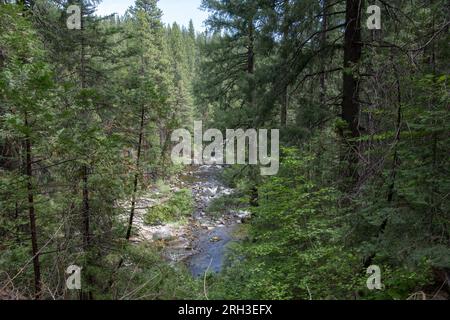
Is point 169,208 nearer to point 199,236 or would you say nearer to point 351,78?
point 351,78

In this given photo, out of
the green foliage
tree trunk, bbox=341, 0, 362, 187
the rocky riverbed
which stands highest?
tree trunk, bbox=341, 0, 362, 187

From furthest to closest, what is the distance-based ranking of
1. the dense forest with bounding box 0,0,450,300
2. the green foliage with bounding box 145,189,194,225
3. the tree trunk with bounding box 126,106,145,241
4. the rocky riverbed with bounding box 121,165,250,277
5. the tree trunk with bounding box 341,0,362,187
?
1. the rocky riverbed with bounding box 121,165,250,277
2. the tree trunk with bounding box 341,0,362,187
3. the green foliage with bounding box 145,189,194,225
4. the tree trunk with bounding box 126,106,145,241
5. the dense forest with bounding box 0,0,450,300

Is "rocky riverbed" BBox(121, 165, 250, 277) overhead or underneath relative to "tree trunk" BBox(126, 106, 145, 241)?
underneath

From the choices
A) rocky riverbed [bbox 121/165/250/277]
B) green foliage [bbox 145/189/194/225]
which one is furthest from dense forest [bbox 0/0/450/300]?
rocky riverbed [bbox 121/165/250/277]

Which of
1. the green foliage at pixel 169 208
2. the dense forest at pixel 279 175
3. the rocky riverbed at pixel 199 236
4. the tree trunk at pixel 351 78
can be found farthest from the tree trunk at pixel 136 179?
the rocky riverbed at pixel 199 236

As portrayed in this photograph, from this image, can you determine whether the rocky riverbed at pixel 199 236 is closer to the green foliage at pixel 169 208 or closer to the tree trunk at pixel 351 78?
the green foliage at pixel 169 208

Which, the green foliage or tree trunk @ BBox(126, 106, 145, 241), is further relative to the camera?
the green foliage

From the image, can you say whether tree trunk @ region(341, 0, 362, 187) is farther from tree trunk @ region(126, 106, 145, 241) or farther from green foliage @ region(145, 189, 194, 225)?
tree trunk @ region(126, 106, 145, 241)

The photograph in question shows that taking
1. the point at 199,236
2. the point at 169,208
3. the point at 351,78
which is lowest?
the point at 199,236

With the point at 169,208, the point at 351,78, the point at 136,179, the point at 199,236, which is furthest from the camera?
the point at 199,236

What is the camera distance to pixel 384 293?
3.75 m

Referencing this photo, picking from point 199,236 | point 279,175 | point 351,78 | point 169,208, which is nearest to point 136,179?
point 169,208

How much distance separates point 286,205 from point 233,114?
6.47 m

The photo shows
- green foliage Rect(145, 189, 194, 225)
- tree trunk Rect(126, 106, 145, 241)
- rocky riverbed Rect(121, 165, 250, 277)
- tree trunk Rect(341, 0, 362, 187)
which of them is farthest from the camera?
rocky riverbed Rect(121, 165, 250, 277)
